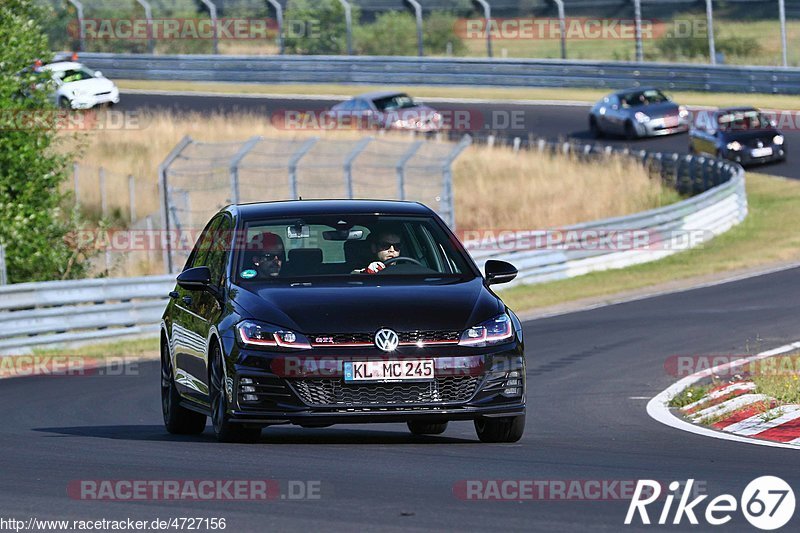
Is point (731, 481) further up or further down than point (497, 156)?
further up

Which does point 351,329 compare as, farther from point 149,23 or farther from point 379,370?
point 149,23

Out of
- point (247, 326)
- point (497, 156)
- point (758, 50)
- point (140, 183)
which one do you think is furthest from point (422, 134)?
point (247, 326)

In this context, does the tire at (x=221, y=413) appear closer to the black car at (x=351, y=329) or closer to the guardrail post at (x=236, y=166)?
the black car at (x=351, y=329)

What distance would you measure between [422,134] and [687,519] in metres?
35.3

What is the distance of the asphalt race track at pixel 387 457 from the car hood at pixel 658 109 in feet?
81.3

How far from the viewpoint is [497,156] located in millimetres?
38375

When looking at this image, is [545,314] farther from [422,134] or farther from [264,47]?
[264,47]

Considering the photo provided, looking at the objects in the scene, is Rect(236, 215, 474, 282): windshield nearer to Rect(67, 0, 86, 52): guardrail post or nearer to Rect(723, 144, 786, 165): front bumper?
Rect(723, 144, 786, 165): front bumper

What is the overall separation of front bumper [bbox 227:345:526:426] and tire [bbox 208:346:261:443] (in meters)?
0.25

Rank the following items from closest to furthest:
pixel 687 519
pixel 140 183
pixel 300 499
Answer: pixel 687 519, pixel 300 499, pixel 140 183

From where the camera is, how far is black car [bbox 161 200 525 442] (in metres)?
9.02

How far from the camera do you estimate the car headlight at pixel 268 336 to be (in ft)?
29.6

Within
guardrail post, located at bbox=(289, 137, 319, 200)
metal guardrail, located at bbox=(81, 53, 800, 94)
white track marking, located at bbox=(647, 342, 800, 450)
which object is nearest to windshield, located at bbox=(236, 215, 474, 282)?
white track marking, located at bbox=(647, 342, 800, 450)

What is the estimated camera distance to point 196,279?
32.9ft
